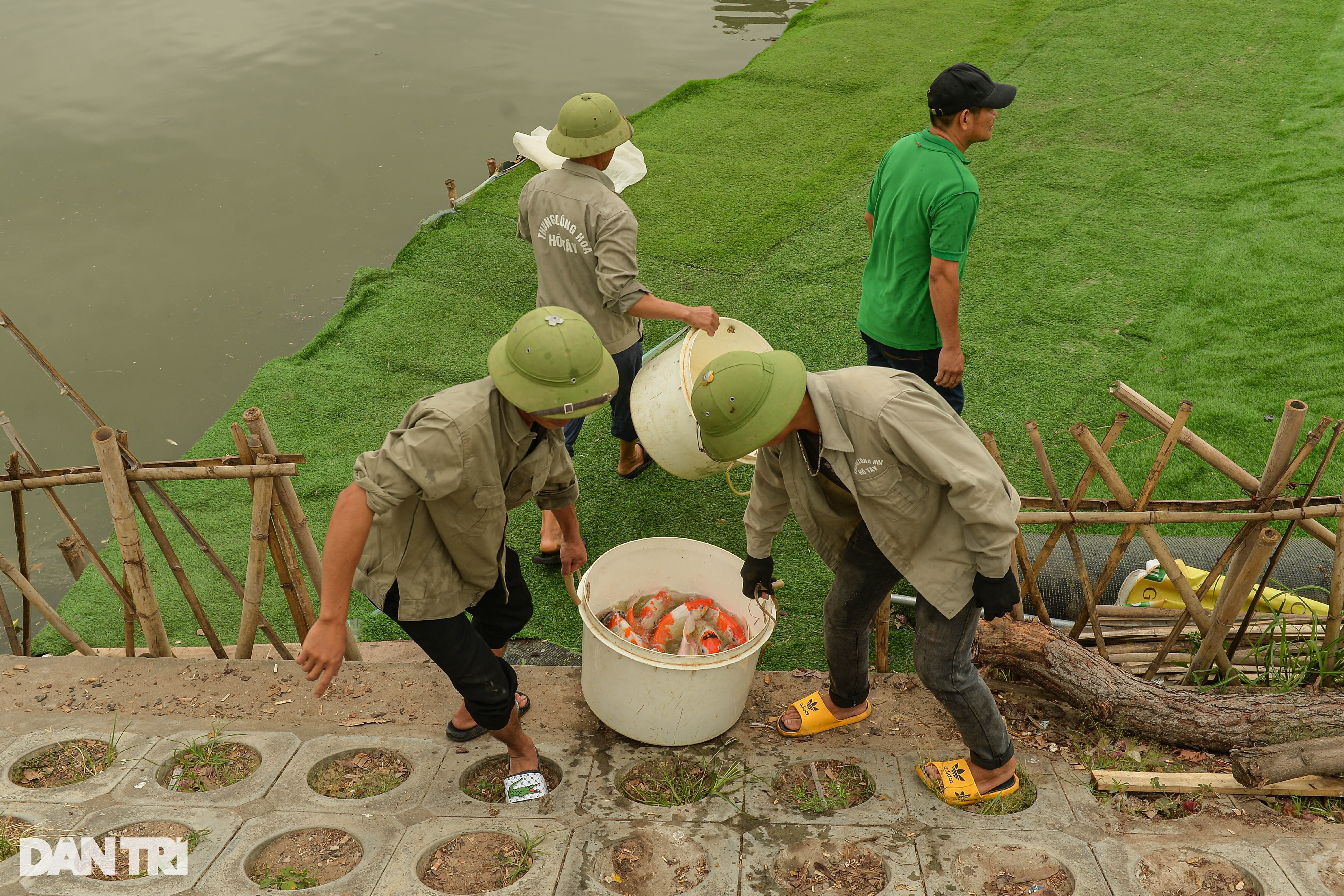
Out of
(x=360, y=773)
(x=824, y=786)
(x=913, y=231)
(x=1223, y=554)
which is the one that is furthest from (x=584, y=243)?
(x=1223, y=554)

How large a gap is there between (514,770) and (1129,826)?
76.7 inches

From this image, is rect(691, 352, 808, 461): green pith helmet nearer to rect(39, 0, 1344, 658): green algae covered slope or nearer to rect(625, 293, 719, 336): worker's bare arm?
rect(625, 293, 719, 336): worker's bare arm

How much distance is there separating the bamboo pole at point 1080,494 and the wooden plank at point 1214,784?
0.78m

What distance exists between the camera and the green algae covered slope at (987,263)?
495 cm

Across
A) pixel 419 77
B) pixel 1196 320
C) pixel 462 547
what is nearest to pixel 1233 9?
pixel 1196 320

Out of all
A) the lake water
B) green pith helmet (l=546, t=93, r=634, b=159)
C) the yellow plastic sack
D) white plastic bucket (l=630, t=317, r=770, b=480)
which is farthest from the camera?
the lake water

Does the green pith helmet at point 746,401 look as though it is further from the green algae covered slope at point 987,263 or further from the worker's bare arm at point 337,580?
the green algae covered slope at point 987,263

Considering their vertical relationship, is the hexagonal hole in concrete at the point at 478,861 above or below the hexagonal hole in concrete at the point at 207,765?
below

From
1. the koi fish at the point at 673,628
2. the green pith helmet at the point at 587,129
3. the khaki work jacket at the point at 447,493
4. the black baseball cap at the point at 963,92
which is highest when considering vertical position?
the black baseball cap at the point at 963,92

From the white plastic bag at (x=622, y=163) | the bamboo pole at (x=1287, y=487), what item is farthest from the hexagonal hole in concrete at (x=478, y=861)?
the white plastic bag at (x=622, y=163)

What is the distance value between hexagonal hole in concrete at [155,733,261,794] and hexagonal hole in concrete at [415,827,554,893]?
0.76 meters

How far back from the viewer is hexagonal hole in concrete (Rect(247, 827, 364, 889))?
2793mm

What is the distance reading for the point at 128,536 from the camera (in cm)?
345

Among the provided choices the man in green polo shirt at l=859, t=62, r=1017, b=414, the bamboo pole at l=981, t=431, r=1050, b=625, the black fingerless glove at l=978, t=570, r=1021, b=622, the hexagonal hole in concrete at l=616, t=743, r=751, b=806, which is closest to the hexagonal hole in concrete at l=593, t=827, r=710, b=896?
the hexagonal hole in concrete at l=616, t=743, r=751, b=806
